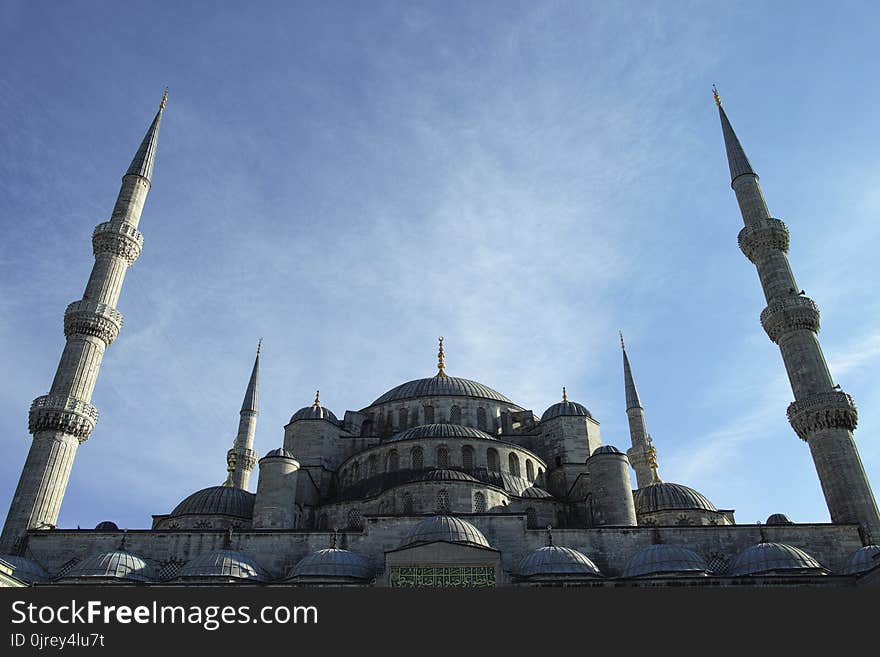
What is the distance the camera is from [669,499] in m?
21.9

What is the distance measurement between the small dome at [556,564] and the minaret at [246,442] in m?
15.6

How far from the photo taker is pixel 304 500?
22.1 meters

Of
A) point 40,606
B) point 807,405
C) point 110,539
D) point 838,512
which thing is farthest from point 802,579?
point 110,539

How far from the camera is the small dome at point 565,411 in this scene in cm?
2636

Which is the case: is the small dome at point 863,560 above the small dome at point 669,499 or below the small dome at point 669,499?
below

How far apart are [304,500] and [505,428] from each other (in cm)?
898

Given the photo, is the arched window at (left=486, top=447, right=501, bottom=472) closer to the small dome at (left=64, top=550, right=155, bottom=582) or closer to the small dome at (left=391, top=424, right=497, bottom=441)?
the small dome at (left=391, top=424, right=497, bottom=441)

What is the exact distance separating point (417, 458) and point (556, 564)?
7.39 meters

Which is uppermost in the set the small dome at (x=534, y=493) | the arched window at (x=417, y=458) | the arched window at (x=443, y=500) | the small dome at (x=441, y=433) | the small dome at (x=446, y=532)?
the small dome at (x=441, y=433)

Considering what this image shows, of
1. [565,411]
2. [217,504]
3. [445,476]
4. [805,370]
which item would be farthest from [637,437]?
[217,504]

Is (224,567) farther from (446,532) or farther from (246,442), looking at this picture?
(246,442)

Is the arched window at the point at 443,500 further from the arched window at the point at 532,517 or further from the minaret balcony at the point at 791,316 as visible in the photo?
the minaret balcony at the point at 791,316

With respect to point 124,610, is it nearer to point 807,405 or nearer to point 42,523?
point 42,523

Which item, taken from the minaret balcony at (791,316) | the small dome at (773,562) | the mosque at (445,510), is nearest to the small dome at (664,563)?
the mosque at (445,510)
